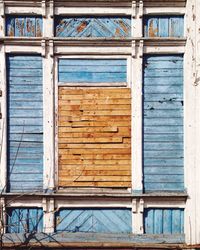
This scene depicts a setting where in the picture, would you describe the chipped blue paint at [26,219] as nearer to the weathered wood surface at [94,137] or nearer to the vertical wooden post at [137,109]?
the weathered wood surface at [94,137]

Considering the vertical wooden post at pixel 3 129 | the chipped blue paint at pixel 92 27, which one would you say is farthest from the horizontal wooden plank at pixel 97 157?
the chipped blue paint at pixel 92 27

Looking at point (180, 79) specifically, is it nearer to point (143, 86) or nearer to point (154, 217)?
point (143, 86)

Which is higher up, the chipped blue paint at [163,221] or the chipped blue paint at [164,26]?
the chipped blue paint at [164,26]

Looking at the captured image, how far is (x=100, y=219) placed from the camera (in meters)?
6.25

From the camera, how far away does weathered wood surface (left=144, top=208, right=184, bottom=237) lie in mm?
6230

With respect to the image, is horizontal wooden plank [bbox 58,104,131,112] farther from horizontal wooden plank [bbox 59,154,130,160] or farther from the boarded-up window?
horizontal wooden plank [bbox 59,154,130,160]

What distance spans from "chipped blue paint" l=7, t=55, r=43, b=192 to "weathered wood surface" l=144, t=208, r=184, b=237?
197 cm

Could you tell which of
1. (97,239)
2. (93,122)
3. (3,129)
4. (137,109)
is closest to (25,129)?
(3,129)

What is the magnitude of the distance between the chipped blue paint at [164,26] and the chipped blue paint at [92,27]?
0.33 m

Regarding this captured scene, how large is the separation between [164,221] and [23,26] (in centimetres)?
420

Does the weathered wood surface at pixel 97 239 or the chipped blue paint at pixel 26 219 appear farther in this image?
the chipped blue paint at pixel 26 219

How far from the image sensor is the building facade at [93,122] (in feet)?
20.3

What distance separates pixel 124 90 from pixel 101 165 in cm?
136

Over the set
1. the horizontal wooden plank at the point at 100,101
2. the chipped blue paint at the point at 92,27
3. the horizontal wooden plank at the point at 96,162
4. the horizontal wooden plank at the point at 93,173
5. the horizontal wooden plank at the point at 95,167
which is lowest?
the horizontal wooden plank at the point at 93,173
